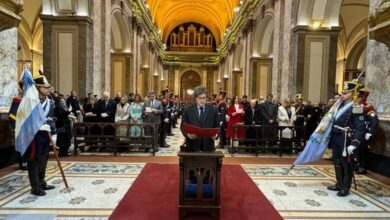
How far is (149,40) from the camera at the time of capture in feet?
75.4

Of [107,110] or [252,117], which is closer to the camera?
[107,110]

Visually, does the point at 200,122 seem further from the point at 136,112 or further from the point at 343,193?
the point at 136,112

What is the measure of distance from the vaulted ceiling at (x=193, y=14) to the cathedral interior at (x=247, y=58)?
644 centimetres

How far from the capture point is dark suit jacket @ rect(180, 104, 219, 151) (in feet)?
12.4

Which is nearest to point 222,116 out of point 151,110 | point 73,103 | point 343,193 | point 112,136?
point 151,110

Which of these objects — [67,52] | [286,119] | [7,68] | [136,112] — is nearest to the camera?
[7,68]

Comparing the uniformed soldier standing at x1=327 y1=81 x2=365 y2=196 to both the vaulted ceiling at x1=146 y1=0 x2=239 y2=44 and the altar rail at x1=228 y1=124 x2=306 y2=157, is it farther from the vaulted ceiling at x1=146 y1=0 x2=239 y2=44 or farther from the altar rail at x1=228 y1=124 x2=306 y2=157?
the vaulted ceiling at x1=146 y1=0 x2=239 y2=44

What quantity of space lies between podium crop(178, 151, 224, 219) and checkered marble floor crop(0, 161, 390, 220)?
3.20 ft

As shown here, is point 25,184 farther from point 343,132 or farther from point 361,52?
point 361,52

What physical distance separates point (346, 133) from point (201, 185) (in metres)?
2.60

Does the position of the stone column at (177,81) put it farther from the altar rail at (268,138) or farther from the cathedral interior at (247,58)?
the altar rail at (268,138)

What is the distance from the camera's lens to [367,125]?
17.4ft

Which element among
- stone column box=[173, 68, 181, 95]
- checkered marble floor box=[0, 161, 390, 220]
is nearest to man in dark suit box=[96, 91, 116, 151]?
checkered marble floor box=[0, 161, 390, 220]

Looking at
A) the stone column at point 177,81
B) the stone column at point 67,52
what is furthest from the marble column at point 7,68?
the stone column at point 177,81
